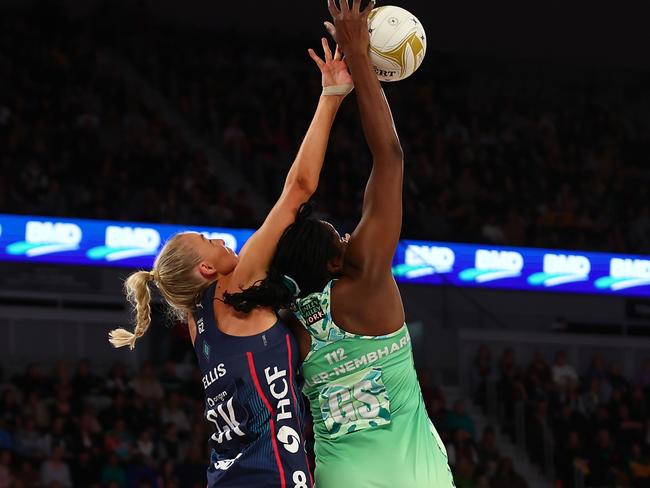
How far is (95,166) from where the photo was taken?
16.3m

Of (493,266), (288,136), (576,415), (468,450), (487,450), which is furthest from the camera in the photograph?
(288,136)

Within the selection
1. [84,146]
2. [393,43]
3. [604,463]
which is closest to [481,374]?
[604,463]

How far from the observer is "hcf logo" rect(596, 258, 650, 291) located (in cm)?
1750

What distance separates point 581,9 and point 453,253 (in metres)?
7.97

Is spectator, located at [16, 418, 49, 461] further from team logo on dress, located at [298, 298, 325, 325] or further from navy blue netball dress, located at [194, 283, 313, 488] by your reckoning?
team logo on dress, located at [298, 298, 325, 325]

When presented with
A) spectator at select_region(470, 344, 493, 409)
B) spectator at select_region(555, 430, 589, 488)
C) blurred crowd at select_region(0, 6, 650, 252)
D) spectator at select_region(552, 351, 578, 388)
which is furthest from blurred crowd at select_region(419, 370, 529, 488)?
blurred crowd at select_region(0, 6, 650, 252)

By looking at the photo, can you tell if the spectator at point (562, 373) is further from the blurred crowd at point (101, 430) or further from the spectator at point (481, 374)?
the blurred crowd at point (101, 430)

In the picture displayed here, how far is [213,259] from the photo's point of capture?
4367 millimetres

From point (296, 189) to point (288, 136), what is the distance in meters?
15.2

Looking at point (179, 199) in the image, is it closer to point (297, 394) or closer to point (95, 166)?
point (95, 166)

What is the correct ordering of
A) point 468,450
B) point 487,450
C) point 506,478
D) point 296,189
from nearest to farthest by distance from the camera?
point 296,189 → point 506,478 → point 468,450 → point 487,450

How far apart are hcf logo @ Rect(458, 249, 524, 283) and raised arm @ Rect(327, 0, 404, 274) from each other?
501 inches

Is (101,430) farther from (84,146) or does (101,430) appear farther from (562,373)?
(562,373)

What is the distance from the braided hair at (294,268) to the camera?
4.16 metres
